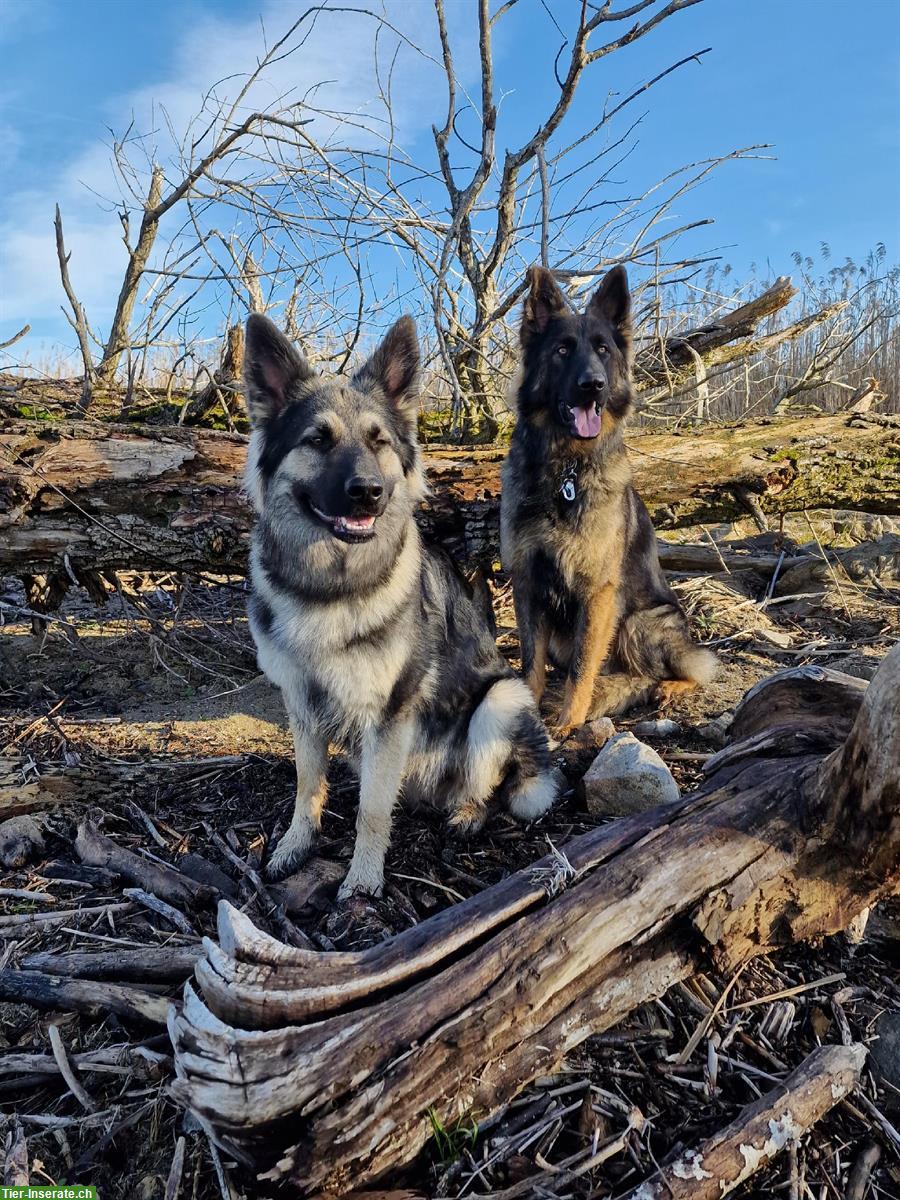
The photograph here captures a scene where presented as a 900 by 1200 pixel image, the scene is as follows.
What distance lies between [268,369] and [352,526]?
0.79m

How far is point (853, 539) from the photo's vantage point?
8961 mm

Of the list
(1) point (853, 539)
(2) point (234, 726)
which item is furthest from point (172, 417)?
(1) point (853, 539)

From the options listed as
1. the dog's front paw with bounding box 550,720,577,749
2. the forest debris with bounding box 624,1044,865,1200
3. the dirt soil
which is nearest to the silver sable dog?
the dirt soil

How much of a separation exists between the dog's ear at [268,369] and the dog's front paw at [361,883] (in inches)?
73.5

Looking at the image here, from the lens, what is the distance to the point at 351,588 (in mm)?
3137

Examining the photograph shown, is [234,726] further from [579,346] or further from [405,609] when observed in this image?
[579,346]

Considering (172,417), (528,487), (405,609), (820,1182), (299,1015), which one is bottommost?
(820,1182)

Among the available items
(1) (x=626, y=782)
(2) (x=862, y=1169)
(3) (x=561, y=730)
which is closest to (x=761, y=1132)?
(2) (x=862, y=1169)

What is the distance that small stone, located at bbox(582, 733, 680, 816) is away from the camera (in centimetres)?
335

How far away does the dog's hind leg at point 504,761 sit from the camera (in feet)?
11.6

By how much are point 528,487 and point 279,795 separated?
2395mm

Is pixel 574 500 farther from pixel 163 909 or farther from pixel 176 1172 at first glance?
pixel 176 1172

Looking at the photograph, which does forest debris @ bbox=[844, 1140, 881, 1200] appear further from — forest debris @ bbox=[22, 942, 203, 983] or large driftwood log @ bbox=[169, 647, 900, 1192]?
forest debris @ bbox=[22, 942, 203, 983]

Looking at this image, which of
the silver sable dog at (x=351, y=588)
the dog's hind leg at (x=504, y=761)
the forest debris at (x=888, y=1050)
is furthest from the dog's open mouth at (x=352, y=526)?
the forest debris at (x=888, y=1050)
